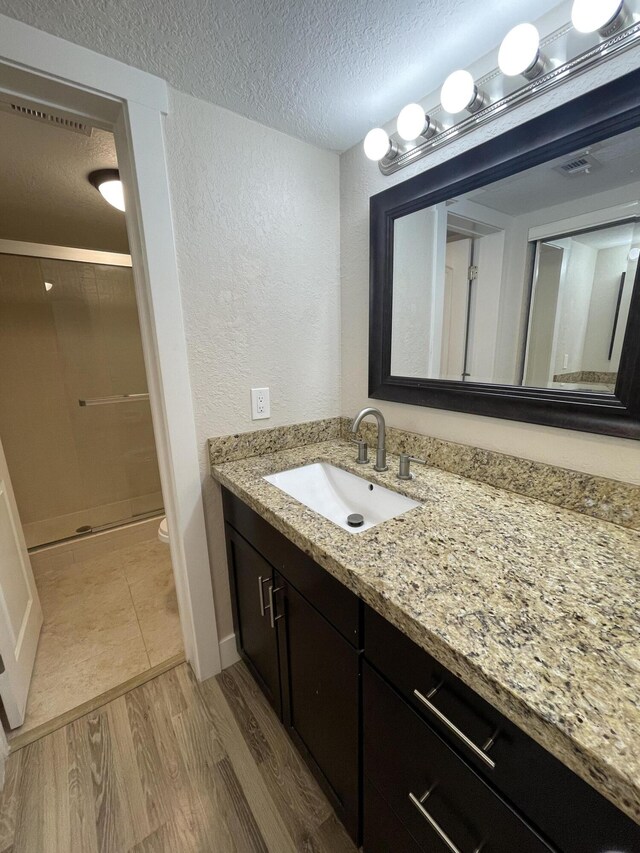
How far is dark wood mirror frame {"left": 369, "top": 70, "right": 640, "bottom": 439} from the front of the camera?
769 millimetres

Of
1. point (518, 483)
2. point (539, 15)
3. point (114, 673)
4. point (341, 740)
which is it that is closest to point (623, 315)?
point (518, 483)

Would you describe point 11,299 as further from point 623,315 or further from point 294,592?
point 623,315

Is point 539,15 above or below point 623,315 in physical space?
above

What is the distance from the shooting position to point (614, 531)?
2.68 feet

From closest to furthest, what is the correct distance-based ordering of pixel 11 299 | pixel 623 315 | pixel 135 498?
pixel 623 315, pixel 11 299, pixel 135 498

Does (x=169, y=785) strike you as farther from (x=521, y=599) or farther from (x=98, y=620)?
(x=521, y=599)

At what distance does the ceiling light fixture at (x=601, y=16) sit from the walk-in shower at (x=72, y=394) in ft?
8.04

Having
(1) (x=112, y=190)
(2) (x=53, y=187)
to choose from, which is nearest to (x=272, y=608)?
(1) (x=112, y=190)

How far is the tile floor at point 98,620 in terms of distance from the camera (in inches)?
55.5

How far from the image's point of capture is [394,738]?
683 millimetres

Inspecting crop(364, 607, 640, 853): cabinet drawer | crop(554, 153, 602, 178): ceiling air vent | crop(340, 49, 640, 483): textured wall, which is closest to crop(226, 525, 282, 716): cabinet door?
crop(364, 607, 640, 853): cabinet drawer

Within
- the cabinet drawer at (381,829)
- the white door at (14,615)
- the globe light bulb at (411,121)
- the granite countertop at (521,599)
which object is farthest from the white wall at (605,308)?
the white door at (14,615)

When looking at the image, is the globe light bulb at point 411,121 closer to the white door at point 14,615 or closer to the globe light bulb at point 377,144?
the globe light bulb at point 377,144

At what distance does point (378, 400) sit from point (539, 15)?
1.08 metres
